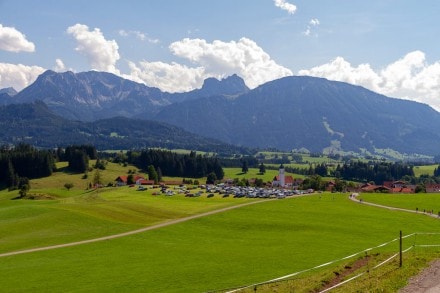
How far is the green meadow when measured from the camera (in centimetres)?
4722

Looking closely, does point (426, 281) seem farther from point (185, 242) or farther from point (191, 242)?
point (185, 242)

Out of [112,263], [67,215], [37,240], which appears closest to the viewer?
[112,263]

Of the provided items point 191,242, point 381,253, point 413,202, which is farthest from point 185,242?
point 413,202

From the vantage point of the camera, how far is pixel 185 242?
71.0 m

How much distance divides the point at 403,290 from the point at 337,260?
64.6ft

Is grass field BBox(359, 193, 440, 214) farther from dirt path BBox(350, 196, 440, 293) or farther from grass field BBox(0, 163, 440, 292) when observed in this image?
dirt path BBox(350, 196, 440, 293)

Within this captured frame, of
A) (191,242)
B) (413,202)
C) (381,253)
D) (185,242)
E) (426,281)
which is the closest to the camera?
(426,281)

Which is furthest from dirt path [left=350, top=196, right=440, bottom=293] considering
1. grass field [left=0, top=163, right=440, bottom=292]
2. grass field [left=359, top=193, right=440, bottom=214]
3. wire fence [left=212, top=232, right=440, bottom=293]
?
grass field [left=359, top=193, right=440, bottom=214]

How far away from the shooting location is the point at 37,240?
7512 cm

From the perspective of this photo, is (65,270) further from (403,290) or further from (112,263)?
(403,290)

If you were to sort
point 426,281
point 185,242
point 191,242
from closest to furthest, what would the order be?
point 426,281 < point 191,242 < point 185,242

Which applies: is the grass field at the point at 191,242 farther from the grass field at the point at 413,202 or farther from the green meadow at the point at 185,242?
the grass field at the point at 413,202

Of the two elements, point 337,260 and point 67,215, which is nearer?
point 337,260

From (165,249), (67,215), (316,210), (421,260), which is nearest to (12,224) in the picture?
(67,215)
